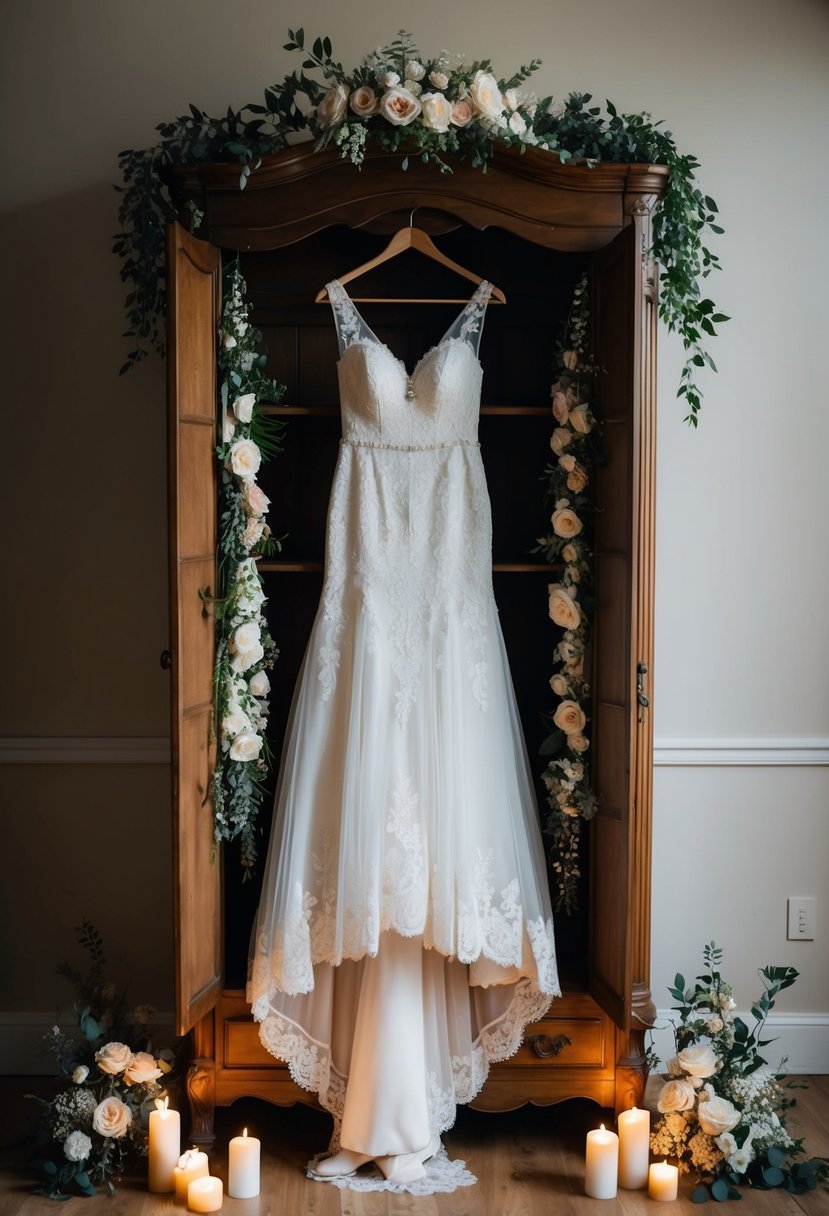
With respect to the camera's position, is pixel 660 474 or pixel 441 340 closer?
pixel 441 340

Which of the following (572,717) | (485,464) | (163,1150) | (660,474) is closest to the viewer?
(163,1150)

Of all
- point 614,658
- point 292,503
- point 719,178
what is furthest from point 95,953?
point 719,178

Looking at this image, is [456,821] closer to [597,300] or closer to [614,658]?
[614,658]

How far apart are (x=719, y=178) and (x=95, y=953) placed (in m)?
2.69

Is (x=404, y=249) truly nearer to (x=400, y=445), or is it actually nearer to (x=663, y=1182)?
(x=400, y=445)

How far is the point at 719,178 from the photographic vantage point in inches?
122

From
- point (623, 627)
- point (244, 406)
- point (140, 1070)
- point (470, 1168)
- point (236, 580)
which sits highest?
point (244, 406)

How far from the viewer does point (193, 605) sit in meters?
2.54

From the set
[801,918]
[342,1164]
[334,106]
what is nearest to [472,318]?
[334,106]

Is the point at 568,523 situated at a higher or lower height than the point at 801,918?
higher

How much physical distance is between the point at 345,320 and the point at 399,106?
0.51 m

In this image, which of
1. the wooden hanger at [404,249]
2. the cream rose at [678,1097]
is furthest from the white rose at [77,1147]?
the wooden hanger at [404,249]

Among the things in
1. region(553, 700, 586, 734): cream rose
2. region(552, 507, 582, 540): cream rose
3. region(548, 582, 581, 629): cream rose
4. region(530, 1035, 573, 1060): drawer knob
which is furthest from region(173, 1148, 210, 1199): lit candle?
region(552, 507, 582, 540): cream rose

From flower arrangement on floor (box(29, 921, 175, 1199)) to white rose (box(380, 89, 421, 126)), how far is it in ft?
7.21
